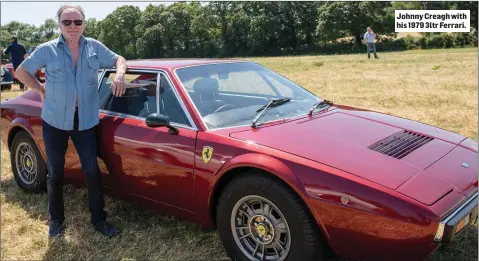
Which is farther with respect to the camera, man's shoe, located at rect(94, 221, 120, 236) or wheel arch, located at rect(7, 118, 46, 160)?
wheel arch, located at rect(7, 118, 46, 160)

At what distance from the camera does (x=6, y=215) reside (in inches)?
168

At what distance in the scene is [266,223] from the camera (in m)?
2.91

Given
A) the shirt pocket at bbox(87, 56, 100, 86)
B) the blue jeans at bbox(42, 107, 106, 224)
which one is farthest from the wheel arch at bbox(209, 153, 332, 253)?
the shirt pocket at bbox(87, 56, 100, 86)

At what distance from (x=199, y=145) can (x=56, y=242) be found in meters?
1.51

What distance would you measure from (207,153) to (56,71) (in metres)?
1.40

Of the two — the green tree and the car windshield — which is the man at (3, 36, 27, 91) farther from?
the green tree

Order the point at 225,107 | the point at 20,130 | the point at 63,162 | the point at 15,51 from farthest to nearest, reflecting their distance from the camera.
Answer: the point at 15,51 < the point at 20,130 < the point at 63,162 < the point at 225,107

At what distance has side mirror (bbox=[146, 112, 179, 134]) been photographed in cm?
334

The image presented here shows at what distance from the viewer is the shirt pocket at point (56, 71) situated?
3453 mm

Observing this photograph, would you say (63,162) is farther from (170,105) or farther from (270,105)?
(270,105)

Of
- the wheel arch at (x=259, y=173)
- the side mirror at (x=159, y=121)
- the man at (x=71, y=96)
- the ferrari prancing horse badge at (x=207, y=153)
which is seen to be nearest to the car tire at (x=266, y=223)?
the wheel arch at (x=259, y=173)

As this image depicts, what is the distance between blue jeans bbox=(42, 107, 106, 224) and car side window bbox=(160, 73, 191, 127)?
64 centimetres

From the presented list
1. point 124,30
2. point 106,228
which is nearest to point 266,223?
point 106,228

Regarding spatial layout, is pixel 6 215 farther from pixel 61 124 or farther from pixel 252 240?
pixel 252 240
